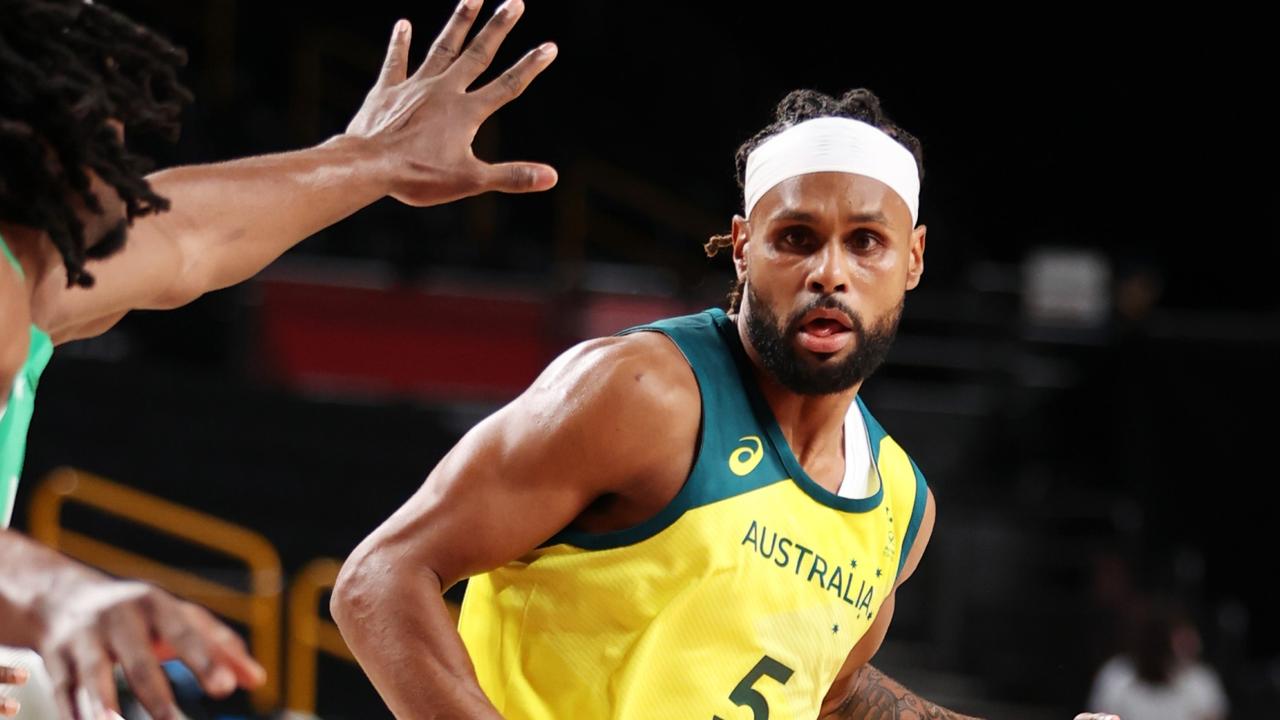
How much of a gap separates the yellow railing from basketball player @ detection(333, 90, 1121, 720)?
4.20 metres

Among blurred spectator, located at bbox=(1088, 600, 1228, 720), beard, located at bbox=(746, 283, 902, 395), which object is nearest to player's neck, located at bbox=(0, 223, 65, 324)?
beard, located at bbox=(746, 283, 902, 395)

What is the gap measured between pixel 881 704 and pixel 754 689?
0.72 meters

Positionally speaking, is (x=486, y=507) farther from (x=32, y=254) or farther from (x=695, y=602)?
(x=32, y=254)

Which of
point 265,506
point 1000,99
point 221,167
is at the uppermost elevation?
point 1000,99

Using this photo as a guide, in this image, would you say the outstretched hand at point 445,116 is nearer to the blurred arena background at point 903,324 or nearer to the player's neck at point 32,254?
the player's neck at point 32,254

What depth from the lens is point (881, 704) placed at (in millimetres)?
4059

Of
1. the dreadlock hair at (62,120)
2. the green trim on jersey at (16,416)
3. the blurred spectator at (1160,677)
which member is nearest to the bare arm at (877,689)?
the green trim on jersey at (16,416)

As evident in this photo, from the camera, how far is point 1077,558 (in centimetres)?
1033

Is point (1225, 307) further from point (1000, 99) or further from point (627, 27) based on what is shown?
point (627, 27)

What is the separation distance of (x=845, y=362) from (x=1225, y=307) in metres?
10.5

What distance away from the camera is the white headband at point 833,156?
3637 millimetres

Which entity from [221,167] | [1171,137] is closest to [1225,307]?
[1171,137]

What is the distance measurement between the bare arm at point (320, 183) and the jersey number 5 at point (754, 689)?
3.39 feet

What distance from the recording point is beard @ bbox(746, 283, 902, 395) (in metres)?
3.55
